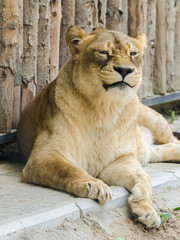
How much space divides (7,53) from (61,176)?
4.76 ft

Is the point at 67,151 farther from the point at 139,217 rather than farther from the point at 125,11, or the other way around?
the point at 125,11

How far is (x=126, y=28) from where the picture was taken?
629 cm

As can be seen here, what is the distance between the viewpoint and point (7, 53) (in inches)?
180

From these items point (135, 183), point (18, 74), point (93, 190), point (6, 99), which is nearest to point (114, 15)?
point (18, 74)

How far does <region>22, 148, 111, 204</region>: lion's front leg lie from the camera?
11.0 feet

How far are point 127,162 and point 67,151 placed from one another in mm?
452

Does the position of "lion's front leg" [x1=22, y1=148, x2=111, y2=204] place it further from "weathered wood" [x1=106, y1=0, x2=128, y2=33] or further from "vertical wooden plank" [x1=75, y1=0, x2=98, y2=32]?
"weathered wood" [x1=106, y1=0, x2=128, y2=33]

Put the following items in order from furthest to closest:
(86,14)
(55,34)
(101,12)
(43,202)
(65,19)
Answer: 1. (101,12)
2. (86,14)
3. (65,19)
4. (55,34)
5. (43,202)

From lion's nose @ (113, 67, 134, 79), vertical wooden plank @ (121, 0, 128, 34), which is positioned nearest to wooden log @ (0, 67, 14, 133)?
lion's nose @ (113, 67, 134, 79)

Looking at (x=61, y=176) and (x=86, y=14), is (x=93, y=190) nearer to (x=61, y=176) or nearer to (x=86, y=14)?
(x=61, y=176)

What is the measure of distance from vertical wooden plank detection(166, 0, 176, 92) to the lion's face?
132 inches

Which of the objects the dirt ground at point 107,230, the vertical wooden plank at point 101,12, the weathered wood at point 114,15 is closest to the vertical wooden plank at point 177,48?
the weathered wood at point 114,15

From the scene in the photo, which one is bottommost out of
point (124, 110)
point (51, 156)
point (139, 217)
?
point (139, 217)

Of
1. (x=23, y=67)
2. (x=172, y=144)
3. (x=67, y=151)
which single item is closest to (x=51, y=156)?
(x=67, y=151)
